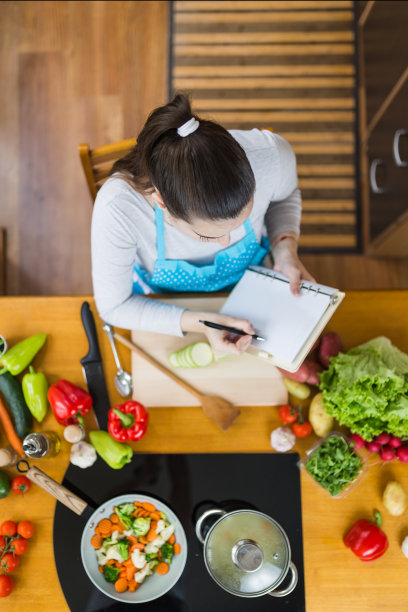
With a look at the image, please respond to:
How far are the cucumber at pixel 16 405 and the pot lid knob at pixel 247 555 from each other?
22.7 inches

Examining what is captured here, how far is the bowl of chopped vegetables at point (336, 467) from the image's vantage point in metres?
1.11

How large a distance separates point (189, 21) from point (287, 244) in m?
1.68

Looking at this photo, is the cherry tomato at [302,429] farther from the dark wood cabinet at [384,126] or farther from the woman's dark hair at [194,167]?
the dark wood cabinet at [384,126]

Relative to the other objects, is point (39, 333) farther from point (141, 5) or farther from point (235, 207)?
point (141, 5)

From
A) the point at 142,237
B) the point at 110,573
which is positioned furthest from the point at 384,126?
the point at 110,573

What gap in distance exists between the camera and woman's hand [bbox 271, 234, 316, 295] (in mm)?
1175

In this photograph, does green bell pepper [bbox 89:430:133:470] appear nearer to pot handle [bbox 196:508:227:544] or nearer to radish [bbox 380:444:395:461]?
pot handle [bbox 196:508:227:544]

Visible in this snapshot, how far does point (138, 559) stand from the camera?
110 centimetres

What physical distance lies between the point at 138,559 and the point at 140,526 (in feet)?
0.23

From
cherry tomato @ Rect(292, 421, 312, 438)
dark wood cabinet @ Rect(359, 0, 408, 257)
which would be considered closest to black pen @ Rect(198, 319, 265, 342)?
cherry tomato @ Rect(292, 421, 312, 438)

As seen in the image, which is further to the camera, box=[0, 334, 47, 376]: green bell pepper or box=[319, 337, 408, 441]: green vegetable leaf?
box=[0, 334, 47, 376]: green bell pepper

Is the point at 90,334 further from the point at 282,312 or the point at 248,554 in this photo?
the point at 248,554

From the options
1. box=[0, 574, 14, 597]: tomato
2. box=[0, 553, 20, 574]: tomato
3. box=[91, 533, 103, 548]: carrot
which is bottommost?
box=[0, 574, 14, 597]: tomato

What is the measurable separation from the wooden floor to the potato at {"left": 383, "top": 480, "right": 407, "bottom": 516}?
1.18 m
